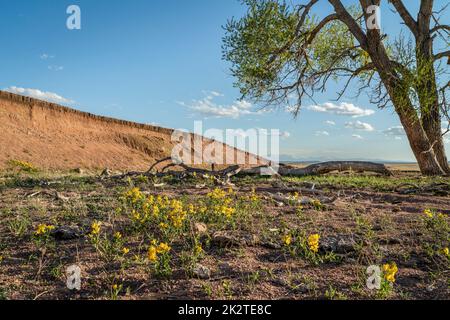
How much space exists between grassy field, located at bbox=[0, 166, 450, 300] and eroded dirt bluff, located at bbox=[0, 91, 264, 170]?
75.5 ft

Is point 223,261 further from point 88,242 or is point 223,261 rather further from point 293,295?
point 88,242

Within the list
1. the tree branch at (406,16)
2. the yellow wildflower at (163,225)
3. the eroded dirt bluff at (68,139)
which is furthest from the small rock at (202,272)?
the eroded dirt bluff at (68,139)

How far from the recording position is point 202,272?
3.42 m

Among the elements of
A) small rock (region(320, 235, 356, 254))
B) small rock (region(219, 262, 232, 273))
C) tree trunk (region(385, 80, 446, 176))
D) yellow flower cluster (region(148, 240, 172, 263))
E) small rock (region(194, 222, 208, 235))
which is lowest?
small rock (region(219, 262, 232, 273))

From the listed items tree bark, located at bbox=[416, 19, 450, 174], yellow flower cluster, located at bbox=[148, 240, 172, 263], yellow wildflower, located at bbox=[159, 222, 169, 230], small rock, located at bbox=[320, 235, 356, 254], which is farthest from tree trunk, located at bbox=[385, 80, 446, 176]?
yellow flower cluster, located at bbox=[148, 240, 172, 263]

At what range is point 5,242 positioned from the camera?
4.61 m

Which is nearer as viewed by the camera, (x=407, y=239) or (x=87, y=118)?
(x=407, y=239)

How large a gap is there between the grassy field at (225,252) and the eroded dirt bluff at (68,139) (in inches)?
906

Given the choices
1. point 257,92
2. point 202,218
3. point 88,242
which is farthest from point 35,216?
point 257,92

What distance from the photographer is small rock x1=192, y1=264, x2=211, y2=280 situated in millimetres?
3393

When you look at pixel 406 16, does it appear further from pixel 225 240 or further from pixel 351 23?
pixel 225 240

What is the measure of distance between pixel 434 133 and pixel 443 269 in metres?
14.1

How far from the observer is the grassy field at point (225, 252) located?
320 cm

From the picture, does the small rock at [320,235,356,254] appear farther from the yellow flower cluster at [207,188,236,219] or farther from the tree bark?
the tree bark
